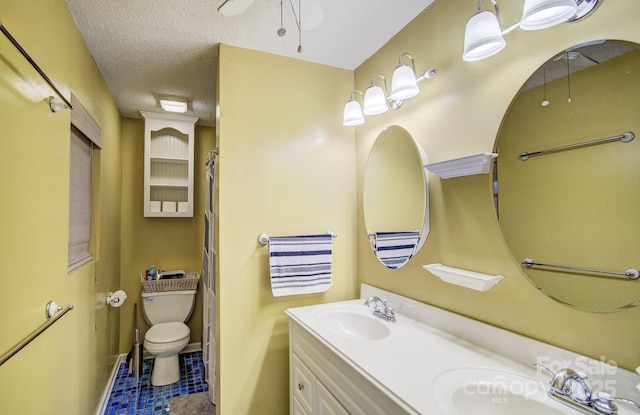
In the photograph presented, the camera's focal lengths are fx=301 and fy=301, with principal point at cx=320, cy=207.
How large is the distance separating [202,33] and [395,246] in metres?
1.60

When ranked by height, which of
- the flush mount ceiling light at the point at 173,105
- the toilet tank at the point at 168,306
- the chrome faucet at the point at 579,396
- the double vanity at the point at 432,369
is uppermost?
the flush mount ceiling light at the point at 173,105

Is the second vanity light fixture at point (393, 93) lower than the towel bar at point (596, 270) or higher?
higher

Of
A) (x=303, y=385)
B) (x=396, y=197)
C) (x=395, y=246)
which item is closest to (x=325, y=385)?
(x=303, y=385)

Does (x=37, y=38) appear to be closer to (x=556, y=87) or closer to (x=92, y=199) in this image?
(x=92, y=199)

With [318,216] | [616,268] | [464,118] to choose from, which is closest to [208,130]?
[318,216]

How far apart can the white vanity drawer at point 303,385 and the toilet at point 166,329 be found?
4.69 feet

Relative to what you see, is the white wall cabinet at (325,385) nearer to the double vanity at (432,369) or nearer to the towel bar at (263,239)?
the double vanity at (432,369)

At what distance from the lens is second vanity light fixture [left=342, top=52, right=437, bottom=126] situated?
1397 mm

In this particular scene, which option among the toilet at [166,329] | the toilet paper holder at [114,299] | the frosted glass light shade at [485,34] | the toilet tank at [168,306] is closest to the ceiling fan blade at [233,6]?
the frosted glass light shade at [485,34]

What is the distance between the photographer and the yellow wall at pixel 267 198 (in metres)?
1.75

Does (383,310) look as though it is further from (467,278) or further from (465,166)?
(465,166)

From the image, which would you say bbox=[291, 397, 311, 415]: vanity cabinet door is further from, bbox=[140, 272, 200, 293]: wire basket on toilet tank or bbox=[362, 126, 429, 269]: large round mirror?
bbox=[140, 272, 200, 293]: wire basket on toilet tank

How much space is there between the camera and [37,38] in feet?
3.66

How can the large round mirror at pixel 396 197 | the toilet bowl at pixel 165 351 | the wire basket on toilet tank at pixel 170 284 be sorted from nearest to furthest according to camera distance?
the large round mirror at pixel 396 197 < the toilet bowl at pixel 165 351 < the wire basket on toilet tank at pixel 170 284
